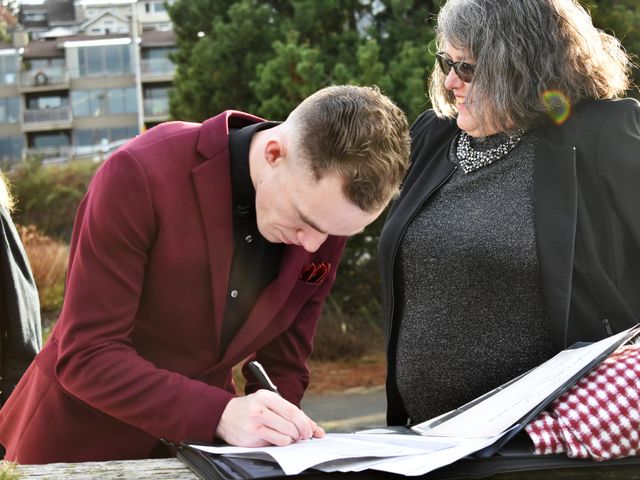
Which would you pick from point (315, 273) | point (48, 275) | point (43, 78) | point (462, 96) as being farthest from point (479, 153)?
point (43, 78)

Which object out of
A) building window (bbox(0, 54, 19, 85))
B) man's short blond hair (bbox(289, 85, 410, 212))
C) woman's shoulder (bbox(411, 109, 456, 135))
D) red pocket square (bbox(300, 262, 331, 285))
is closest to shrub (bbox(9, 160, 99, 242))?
woman's shoulder (bbox(411, 109, 456, 135))

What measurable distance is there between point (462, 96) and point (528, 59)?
0.22 metres

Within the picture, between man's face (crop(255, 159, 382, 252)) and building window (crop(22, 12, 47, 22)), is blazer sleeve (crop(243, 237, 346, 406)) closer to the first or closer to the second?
man's face (crop(255, 159, 382, 252))

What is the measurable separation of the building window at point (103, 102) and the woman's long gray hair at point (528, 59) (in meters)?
60.6

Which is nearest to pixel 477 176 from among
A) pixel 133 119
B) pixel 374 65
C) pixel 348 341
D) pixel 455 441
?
pixel 455 441

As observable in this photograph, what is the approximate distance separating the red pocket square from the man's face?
0.52ft

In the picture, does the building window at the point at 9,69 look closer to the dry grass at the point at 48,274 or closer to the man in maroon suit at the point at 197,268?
the dry grass at the point at 48,274

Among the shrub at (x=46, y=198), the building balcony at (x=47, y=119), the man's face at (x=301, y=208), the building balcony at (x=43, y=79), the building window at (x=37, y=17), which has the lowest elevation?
the building balcony at (x=47, y=119)

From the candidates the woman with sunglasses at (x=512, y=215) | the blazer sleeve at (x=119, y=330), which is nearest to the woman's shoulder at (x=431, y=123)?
the woman with sunglasses at (x=512, y=215)

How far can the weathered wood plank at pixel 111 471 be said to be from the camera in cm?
183

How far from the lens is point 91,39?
63.8 m

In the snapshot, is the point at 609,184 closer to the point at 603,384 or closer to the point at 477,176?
Answer: the point at 477,176

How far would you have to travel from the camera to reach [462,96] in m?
3.03

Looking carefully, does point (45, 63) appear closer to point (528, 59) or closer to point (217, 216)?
point (528, 59)
